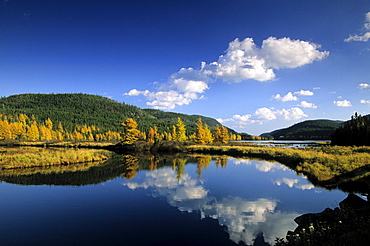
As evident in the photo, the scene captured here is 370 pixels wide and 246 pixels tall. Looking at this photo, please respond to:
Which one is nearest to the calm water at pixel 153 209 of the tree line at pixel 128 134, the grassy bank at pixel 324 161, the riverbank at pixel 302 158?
the grassy bank at pixel 324 161

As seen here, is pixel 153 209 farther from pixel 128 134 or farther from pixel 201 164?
pixel 128 134

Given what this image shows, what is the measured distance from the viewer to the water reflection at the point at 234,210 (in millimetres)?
10422

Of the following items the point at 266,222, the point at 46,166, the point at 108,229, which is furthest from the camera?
the point at 46,166

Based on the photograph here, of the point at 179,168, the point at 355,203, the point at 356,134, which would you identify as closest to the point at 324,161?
the point at 355,203

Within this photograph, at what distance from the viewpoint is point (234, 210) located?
13.3m

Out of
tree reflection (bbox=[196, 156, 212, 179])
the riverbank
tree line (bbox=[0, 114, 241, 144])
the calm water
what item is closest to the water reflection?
the calm water

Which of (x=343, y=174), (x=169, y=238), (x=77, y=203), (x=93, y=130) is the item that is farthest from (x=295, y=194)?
(x=93, y=130)

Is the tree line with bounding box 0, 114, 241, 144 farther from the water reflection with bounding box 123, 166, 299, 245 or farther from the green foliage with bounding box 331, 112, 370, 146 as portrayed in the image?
the water reflection with bounding box 123, 166, 299, 245

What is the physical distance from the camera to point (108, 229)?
10594 mm

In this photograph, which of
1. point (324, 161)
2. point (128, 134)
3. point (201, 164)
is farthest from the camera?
point (128, 134)

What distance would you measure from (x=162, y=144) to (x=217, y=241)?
55.9 metres

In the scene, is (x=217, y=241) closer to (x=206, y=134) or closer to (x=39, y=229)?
(x=39, y=229)

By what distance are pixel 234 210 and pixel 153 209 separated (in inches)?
208

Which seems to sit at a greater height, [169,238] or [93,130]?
[93,130]
